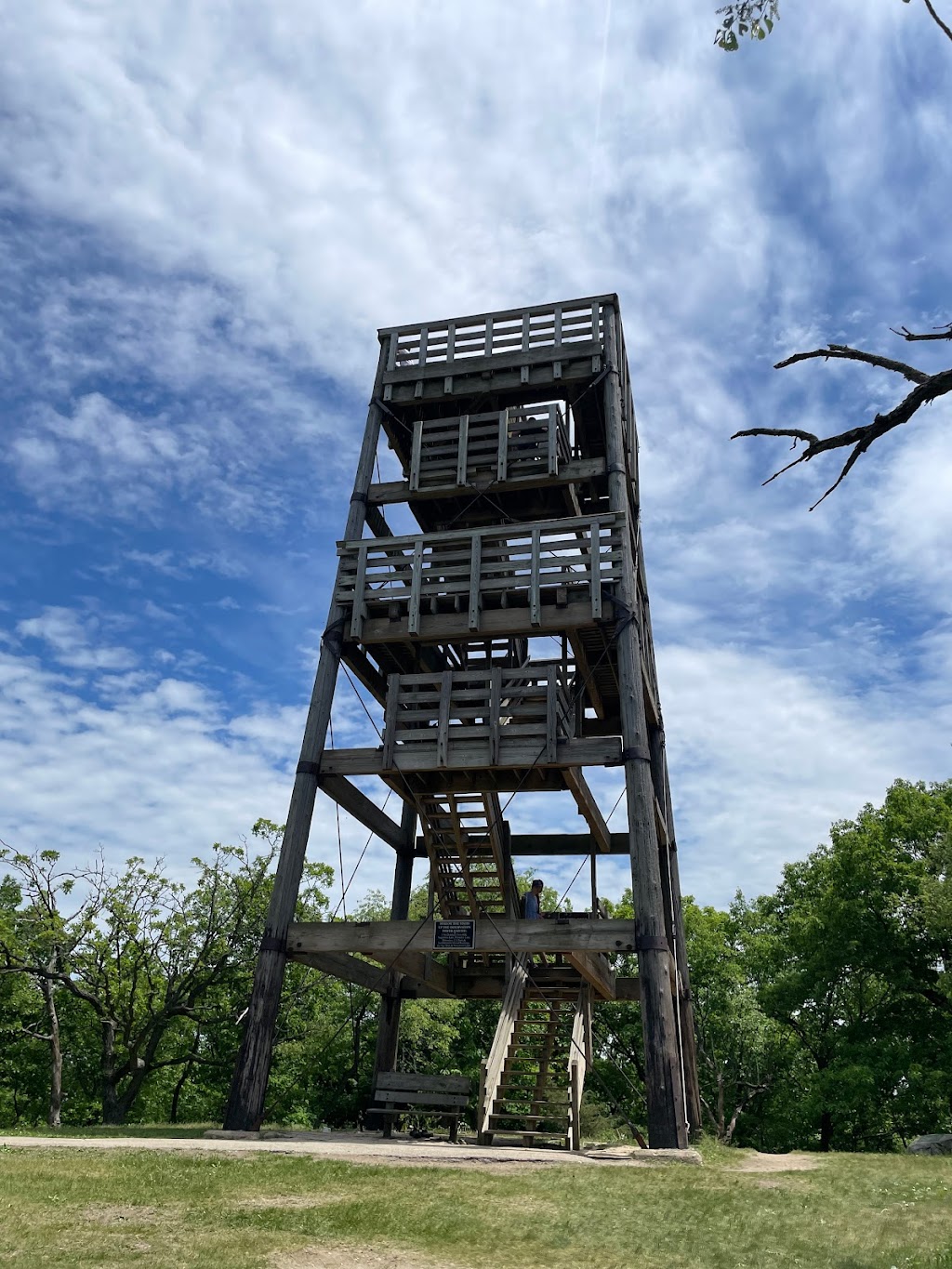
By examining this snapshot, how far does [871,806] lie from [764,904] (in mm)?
8393

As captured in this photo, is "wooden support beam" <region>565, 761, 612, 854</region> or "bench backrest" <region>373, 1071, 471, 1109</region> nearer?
"bench backrest" <region>373, 1071, 471, 1109</region>

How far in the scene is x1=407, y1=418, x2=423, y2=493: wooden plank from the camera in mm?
19047

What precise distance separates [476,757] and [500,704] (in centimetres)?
109

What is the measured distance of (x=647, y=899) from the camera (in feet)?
45.6

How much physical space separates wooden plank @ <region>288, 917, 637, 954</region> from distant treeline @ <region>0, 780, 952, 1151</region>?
1115 cm

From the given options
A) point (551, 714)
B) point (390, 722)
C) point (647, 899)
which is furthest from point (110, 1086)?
point (647, 899)

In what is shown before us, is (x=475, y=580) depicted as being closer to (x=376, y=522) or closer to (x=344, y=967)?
(x=376, y=522)

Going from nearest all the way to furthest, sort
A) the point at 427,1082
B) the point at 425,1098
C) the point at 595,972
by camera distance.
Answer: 1. the point at 425,1098
2. the point at 427,1082
3. the point at 595,972

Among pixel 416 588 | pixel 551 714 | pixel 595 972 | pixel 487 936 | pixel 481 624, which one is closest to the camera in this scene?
pixel 487 936

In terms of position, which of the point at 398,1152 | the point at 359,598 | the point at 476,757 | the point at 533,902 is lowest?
the point at 398,1152

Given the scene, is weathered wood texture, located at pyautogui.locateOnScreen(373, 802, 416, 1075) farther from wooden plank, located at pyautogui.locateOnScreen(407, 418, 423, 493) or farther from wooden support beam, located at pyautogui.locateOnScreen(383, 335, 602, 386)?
wooden support beam, located at pyautogui.locateOnScreen(383, 335, 602, 386)

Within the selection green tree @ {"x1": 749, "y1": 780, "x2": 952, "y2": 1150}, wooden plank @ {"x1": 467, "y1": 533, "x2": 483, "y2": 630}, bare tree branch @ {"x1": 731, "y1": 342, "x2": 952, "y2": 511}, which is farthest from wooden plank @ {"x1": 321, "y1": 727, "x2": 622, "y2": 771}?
green tree @ {"x1": 749, "y1": 780, "x2": 952, "y2": 1150}

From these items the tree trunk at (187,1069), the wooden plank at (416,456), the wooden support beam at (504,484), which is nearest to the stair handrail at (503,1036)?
the wooden support beam at (504,484)

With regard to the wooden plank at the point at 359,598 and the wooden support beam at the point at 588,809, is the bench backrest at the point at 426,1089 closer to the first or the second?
the wooden support beam at the point at 588,809
